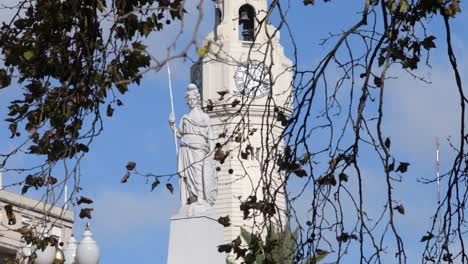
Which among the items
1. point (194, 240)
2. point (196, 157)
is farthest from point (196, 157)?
point (194, 240)

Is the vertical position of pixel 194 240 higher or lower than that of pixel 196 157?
lower

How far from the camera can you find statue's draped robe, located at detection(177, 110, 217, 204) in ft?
97.5

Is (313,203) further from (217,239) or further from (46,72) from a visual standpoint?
(217,239)

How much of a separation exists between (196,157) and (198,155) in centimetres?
7

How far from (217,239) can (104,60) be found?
18.7 m

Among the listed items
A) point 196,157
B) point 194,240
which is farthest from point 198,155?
point 194,240

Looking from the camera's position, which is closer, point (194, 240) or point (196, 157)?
point (194, 240)

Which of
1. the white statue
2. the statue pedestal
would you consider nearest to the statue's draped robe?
the white statue

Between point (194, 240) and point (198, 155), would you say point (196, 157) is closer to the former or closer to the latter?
point (198, 155)

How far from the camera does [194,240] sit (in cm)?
2894

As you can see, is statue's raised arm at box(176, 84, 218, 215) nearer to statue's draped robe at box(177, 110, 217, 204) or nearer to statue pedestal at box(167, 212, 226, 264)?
statue's draped robe at box(177, 110, 217, 204)

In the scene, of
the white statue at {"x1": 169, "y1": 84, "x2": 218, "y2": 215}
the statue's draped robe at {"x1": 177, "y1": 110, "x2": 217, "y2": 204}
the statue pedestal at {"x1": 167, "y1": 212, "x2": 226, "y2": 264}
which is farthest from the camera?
the statue's draped robe at {"x1": 177, "y1": 110, "x2": 217, "y2": 204}

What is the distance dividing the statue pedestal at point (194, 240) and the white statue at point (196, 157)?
0.29 m

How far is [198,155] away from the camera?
1192 inches
